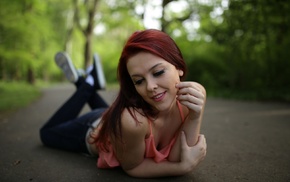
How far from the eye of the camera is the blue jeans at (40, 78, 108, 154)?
285cm

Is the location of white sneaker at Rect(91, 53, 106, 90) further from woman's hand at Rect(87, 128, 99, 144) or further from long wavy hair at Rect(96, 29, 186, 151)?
long wavy hair at Rect(96, 29, 186, 151)

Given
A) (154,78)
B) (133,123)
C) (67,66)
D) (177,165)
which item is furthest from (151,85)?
(67,66)

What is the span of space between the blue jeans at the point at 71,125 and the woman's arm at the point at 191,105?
115cm

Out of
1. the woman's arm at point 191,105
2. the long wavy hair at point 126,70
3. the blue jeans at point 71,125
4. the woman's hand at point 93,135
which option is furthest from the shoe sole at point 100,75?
the woman's arm at point 191,105

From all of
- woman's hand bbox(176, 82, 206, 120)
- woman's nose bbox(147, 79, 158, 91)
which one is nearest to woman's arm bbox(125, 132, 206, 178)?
woman's hand bbox(176, 82, 206, 120)

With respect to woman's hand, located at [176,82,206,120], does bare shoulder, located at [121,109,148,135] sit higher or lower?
lower

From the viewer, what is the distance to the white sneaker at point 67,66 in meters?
3.55

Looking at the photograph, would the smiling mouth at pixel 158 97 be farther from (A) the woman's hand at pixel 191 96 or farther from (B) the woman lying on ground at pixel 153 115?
(A) the woman's hand at pixel 191 96

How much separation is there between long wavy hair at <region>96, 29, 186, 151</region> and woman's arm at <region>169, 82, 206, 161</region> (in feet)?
0.64

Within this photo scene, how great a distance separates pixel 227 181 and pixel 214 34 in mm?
8284

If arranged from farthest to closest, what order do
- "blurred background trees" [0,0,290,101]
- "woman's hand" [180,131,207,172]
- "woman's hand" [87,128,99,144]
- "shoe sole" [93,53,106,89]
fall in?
"blurred background trees" [0,0,290,101], "shoe sole" [93,53,106,89], "woman's hand" [87,128,99,144], "woman's hand" [180,131,207,172]

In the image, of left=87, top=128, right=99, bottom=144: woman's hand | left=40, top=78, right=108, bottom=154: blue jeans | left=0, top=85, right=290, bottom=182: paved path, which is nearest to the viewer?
left=0, top=85, right=290, bottom=182: paved path

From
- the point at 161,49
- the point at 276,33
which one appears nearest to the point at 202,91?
the point at 161,49

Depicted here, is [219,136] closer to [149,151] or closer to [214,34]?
[149,151]
